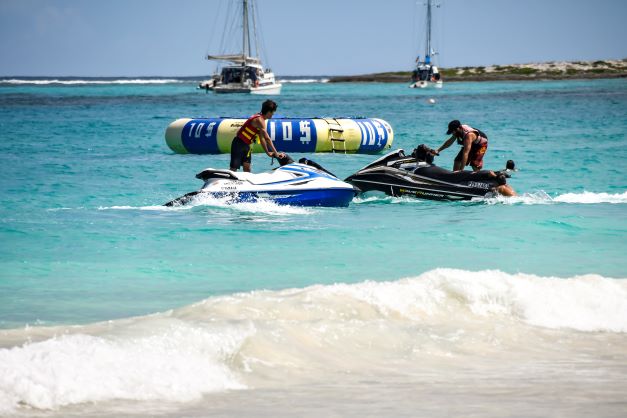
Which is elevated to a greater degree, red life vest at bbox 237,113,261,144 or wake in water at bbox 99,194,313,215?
red life vest at bbox 237,113,261,144

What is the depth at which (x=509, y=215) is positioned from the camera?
44.1 feet

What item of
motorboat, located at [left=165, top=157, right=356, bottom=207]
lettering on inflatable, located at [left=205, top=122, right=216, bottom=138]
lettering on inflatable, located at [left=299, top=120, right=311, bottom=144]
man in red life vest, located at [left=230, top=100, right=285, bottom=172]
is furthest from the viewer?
lettering on inflatable, located at [left=205, top=122, right=216, bottom=138]

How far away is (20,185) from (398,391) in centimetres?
1447

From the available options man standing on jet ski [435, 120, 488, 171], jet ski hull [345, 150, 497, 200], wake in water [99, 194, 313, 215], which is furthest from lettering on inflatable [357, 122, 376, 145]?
wake in water [99, 194, 313, 215]

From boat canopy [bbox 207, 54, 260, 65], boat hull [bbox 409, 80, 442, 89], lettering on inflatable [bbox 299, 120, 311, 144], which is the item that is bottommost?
boat hull [bbox 409, 80, 442, 89]

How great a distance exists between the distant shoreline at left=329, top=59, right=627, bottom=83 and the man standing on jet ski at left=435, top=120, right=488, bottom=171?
398 ft

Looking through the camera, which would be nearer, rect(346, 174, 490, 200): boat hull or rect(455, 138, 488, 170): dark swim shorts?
rect(346, 174, 490, 200): boat hull

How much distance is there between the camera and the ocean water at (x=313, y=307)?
5676 millimetres

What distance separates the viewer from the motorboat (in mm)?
13164

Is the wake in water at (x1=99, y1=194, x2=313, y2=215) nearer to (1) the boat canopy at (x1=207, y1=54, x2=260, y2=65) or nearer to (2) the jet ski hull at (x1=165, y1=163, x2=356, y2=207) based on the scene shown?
(2) the jet ski hull at (x1=165, y1=163, x2=356, y2=207)

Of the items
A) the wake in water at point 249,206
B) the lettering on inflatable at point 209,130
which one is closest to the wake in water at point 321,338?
the wake in water at point 249,206

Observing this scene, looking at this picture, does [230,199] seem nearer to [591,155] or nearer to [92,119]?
[591,155]

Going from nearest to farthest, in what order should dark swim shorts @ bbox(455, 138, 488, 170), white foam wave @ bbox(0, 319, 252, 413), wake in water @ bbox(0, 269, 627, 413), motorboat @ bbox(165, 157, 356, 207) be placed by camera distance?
1. white foam wave @ bbox(0, 319, 252, 413)
2. wake in water @ bbox(0, 269, 627, 413)
3. motorboat @ bbox(165, 157, 356, 207)
4. dark swim shorts @ bbox(455, 138, 488, 170)

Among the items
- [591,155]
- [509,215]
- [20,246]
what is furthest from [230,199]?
[591,155]
